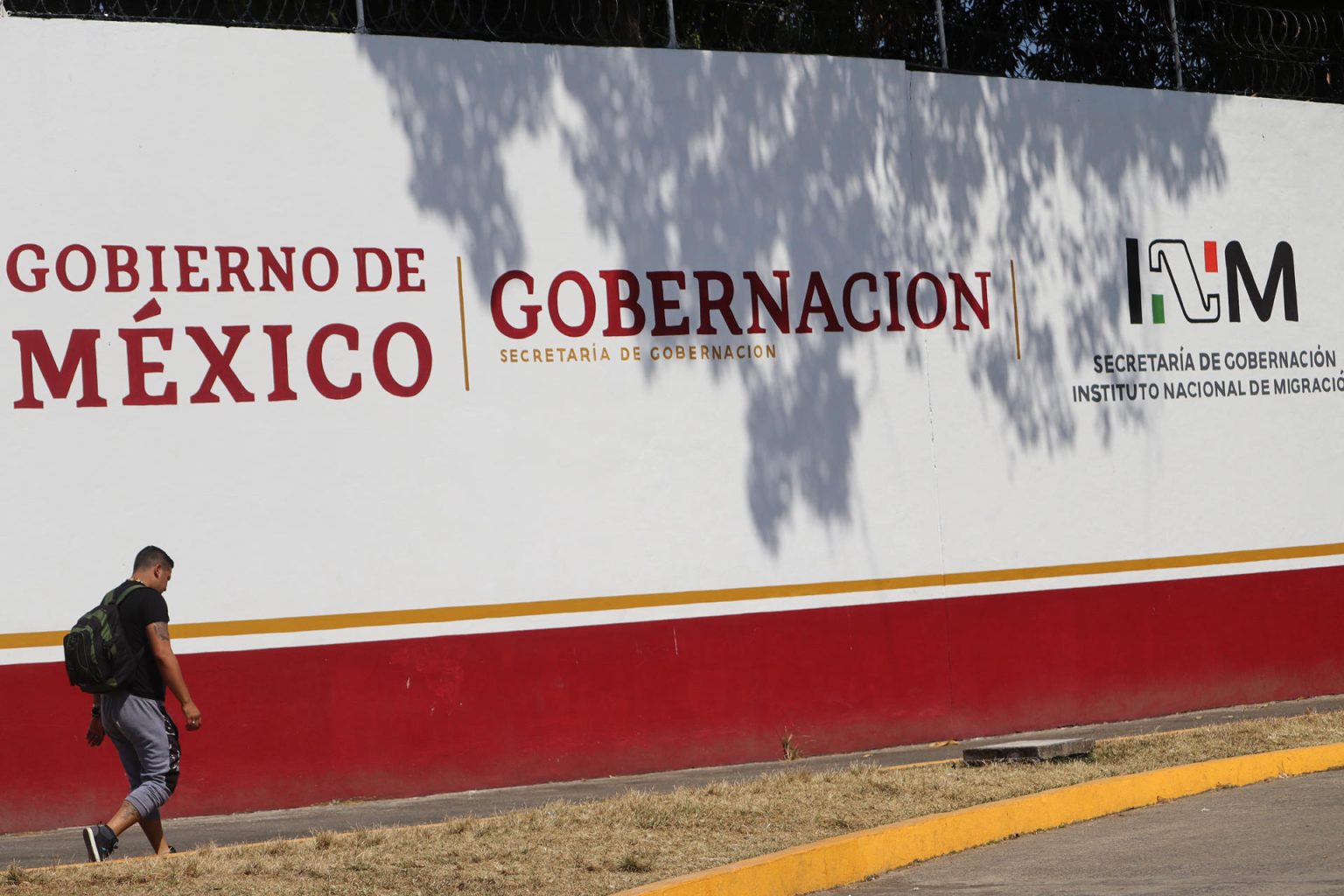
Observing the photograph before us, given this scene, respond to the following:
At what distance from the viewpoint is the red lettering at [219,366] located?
10.4m

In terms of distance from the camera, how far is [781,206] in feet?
39.5

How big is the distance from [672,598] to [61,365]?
3935 millimetres

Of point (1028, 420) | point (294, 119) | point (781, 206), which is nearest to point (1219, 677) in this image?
point (1028, 420)

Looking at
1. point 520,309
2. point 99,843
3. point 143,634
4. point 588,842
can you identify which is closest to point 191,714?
point 143,634

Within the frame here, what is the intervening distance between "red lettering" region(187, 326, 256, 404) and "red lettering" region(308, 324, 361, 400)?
382 millimetres

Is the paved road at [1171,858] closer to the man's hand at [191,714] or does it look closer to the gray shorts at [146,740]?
the man's hand at [191,714]

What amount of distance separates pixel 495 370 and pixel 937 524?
130 inches

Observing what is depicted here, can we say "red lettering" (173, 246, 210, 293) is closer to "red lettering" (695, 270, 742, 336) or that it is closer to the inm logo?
"red lettering" (695, 270, 742, 336)

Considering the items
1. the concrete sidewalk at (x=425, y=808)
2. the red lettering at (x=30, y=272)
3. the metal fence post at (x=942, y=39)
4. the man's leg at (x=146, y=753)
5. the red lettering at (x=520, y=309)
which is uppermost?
the metal fence post at (x=942, y=39)

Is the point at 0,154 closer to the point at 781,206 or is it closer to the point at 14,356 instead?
the point at 14,356

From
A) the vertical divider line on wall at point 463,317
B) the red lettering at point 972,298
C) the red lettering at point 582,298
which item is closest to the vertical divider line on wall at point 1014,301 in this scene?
the red lettering at point 972,298

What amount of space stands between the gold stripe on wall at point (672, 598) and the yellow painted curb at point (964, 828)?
98.9 inches

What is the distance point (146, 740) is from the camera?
8258 millimetres

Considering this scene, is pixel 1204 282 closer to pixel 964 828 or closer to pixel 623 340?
pixel 623 340
